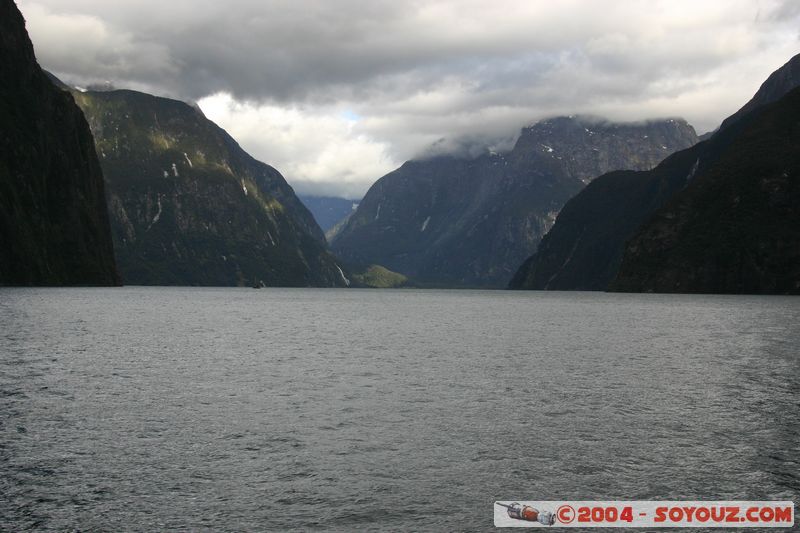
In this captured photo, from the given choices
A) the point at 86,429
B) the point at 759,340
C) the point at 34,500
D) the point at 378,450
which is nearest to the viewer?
the point at 34,500

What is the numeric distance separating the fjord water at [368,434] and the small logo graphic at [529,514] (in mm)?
704

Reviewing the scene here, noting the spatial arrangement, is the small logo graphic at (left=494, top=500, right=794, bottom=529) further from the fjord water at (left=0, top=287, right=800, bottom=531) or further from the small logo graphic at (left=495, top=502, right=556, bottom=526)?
the fjord water at (left=0, top=287, right=800, bottom=531)

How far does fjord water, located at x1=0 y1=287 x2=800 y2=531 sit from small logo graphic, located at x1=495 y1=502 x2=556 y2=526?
0.70m

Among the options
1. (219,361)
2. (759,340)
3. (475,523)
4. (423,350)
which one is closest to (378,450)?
(475,523)

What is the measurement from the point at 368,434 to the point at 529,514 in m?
12.4

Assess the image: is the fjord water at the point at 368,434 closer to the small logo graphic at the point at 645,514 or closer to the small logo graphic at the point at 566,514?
the small logo graphic at the point at 645,514

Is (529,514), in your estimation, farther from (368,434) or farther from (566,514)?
(368,434)

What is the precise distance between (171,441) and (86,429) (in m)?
5.02

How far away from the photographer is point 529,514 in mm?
22344

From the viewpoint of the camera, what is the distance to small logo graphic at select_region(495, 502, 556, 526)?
72.1ft

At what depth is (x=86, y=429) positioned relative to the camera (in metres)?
33.5

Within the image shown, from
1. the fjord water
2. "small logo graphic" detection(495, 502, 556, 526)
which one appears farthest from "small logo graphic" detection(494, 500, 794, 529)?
the fjord water

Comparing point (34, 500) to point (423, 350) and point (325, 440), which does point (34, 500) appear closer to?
point (325, 440)

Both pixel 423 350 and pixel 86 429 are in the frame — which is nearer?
pixel 86 429
